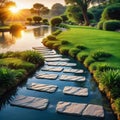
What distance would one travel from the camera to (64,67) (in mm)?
10328

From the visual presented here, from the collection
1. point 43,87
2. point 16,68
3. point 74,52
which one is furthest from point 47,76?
point 74,52

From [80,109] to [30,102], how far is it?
1552 millimetres

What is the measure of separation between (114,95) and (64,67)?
4.37 meters

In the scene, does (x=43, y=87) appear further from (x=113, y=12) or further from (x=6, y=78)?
(x=113, y=12)

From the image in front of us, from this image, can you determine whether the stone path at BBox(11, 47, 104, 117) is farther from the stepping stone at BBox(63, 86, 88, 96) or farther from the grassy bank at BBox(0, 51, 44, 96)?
the grassy bank at BBox(0, 51, 44, 96)

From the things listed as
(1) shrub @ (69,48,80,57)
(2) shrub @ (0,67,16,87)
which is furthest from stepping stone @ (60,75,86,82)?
(1) shrub @ (69,48,80,57)

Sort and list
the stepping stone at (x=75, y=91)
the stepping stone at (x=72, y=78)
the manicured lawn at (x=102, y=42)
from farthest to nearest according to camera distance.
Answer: the manicured lawn at (x=102, y=42), the stepping stone at (x=72, y=78), the stepping stone at (x=75, y=91)

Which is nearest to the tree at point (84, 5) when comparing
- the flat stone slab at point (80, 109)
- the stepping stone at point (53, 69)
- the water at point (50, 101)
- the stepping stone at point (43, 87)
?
the stepping stone at point (53, 69)

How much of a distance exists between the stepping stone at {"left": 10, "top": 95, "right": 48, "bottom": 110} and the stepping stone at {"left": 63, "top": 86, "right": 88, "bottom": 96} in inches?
40.8

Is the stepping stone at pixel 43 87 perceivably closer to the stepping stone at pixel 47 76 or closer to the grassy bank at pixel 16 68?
the grassy bank at pixel 16 68

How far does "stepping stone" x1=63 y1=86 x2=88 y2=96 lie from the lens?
7.04 meters

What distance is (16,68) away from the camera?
9.38 meters

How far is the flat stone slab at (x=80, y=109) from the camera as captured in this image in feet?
18.6

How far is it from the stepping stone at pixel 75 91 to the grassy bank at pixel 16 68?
1987 millimetres
